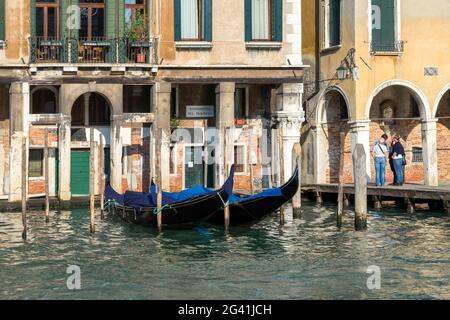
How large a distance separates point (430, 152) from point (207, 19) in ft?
19.1

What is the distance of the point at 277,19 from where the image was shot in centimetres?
1988

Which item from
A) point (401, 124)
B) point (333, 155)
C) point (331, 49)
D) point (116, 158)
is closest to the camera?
point (116, 158)

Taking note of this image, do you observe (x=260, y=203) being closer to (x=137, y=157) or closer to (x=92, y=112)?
(x=137, y=157)

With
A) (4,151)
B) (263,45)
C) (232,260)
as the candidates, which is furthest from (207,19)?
(232,260)

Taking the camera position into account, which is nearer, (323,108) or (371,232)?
(371,232)

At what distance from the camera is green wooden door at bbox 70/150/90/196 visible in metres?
20.9

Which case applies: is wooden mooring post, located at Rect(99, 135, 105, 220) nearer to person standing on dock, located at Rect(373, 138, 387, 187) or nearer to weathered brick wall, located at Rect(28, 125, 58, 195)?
weathered brick wall, located at Rect(28, 125, 58, 195)

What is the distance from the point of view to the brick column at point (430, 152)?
20.5 metres

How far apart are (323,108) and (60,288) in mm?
12523

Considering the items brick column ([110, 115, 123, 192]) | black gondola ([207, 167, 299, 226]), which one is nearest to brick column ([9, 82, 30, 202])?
brick column ([110, 115, 123, 192])

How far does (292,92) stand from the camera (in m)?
20.1
